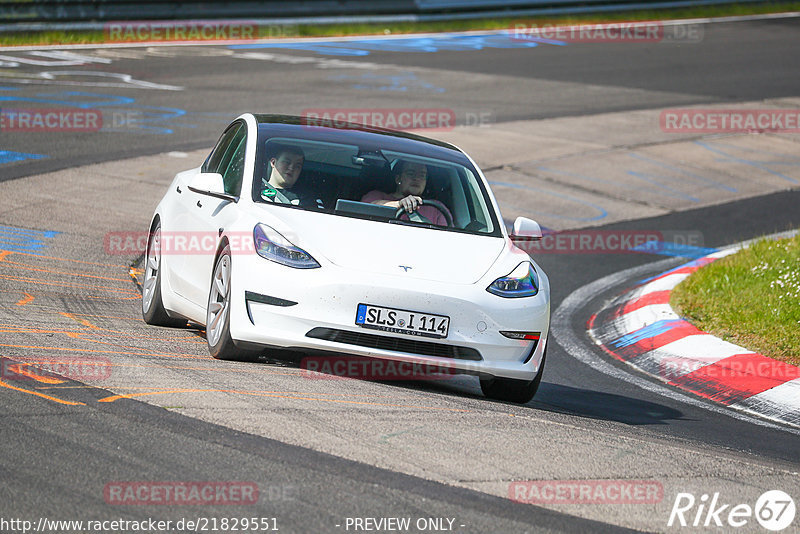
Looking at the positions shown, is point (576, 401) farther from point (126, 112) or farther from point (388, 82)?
point (388, 82)

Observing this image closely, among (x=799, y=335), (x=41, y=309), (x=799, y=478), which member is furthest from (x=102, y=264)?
(x=799, y=478)


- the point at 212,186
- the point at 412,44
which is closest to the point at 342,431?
the point at 212,186

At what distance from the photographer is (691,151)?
17.6 m

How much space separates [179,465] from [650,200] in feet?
36.3

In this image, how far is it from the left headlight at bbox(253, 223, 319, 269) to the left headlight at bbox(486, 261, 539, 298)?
1.03 metres

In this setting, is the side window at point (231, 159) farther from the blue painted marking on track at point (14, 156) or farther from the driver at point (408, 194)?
the blue painted marking on track at point (14, 156)

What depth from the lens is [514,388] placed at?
22.5 ft

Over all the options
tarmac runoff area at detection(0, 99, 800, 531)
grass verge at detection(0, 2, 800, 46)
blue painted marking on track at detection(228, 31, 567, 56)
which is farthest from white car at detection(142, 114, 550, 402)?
blue painted marking on track at detection(228, 31, 567, 56)

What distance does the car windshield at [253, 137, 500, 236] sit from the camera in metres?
7.13

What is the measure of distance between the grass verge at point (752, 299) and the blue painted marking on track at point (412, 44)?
15697mm

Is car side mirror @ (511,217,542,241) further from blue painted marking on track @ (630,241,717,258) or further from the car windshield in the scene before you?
blue painted marking on track @ (630,241,717,258)

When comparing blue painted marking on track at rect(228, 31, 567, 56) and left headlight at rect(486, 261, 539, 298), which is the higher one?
left headlight at rect(486, 261, 539, 298)

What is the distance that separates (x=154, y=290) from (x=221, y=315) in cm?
139

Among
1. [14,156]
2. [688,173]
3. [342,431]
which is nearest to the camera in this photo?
[342,431]
